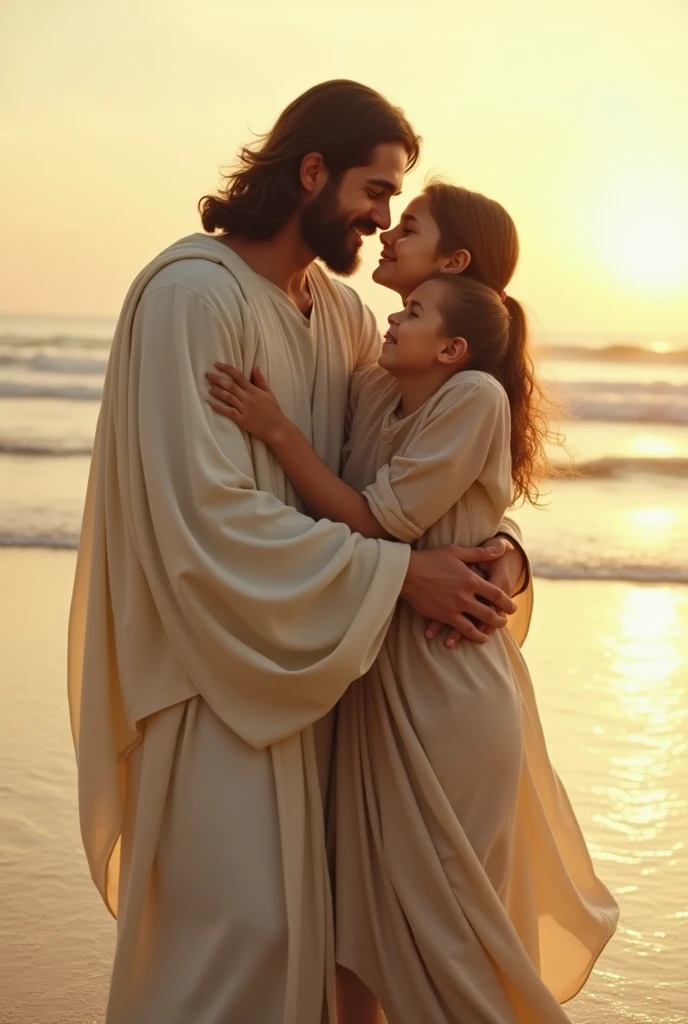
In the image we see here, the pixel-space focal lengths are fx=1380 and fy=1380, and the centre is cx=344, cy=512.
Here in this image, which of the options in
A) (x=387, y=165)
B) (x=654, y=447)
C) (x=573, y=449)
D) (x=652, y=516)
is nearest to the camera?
(x=387, y=165)

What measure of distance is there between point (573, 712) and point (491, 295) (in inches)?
104

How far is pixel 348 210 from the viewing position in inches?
105

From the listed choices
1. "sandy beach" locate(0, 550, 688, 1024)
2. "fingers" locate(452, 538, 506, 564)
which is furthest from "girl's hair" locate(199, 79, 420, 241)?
"sandy beach" locate(0, 550, 688, 1024)

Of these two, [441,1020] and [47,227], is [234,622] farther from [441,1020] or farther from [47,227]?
[47,227]

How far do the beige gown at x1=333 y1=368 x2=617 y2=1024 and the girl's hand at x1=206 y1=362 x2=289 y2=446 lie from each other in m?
0.21

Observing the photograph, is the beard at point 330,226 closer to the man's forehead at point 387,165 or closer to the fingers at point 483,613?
the man's forehead at point 387,165

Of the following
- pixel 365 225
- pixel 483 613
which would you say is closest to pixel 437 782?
pixel 483 613

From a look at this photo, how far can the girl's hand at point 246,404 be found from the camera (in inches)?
94.2

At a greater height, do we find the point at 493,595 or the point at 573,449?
the point at 493,595

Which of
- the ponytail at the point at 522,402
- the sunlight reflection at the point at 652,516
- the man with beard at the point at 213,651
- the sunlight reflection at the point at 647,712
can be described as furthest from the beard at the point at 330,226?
the sunlight reflection at the point at 652,516

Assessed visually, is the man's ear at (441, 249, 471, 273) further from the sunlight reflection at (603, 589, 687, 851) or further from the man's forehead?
the sunlight reflection at (603, 589, 687, 851)

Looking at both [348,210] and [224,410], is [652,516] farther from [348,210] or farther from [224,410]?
[224,410]

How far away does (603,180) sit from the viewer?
40.8ft

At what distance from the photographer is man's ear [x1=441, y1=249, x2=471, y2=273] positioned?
2546 millimetres
